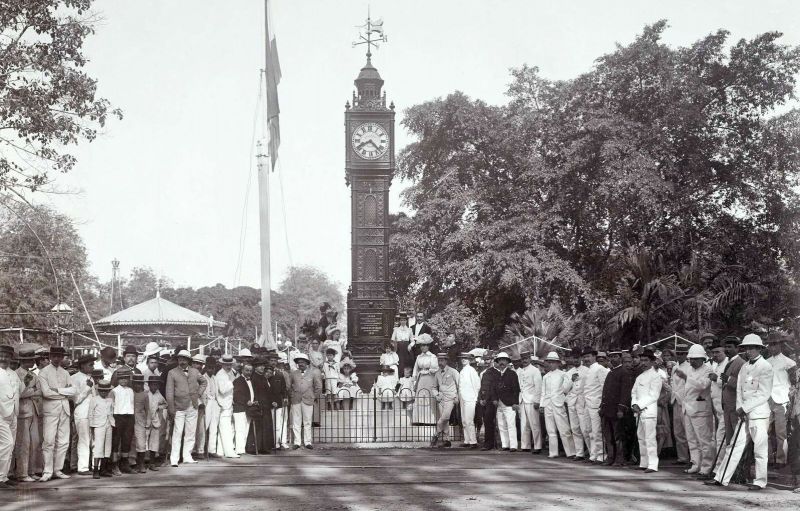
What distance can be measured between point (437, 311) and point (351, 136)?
416 inches

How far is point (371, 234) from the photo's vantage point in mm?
24031

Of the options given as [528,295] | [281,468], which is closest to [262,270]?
[281,468]

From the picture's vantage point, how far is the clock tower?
2372 cm

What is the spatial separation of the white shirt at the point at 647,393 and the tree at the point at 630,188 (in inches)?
507

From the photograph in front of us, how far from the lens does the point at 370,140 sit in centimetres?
2414

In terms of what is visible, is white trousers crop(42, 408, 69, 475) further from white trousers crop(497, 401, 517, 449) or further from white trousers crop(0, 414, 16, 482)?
white trousers crop(497, 401, 517, 449)

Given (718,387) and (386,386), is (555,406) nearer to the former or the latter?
(718,387)

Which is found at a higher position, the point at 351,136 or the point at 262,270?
the point at 351,136

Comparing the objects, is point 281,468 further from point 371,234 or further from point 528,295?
point 528,295

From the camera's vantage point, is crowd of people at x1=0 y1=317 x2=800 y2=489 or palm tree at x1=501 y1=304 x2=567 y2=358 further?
palm tree at x1=501 y1=304 x2=567 y2=358

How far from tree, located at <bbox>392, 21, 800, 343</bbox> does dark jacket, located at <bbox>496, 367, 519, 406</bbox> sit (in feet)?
34.9

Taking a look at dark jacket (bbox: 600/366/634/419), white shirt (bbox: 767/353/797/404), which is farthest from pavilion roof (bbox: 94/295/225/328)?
white shirt (bbox: 767/353/797/404)

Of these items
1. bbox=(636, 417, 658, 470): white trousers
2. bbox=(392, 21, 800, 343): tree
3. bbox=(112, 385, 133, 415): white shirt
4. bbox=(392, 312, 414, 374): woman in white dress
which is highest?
bbox=(392, 21, 800, 343): tree

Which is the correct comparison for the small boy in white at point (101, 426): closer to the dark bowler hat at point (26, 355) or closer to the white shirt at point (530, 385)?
the dark bowler hat at point (26, 355)
